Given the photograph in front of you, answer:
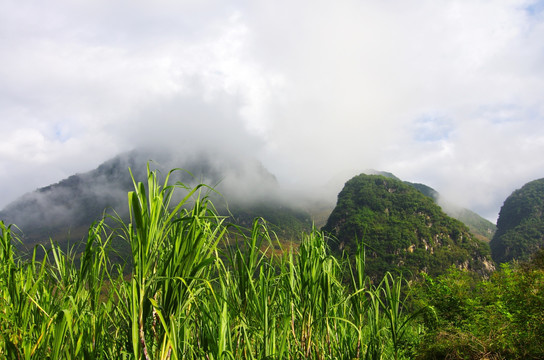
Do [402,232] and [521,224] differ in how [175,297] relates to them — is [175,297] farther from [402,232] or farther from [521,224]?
[521,224]

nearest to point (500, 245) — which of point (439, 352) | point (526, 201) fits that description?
point (526, 201)

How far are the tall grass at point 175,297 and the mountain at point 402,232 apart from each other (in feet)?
221

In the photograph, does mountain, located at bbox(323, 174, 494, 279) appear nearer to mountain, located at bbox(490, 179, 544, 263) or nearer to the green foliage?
mountain, located at bbox(490, 179, 544, 263)

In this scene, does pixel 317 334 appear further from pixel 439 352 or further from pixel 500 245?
pixel 500 245

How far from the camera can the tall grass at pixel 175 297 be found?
142 cm

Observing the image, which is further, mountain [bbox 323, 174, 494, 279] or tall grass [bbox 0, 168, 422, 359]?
mountain [bbox 323, 174, 494, 279]

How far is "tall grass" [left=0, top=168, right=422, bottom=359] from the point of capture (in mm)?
1421

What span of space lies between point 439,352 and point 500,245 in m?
120

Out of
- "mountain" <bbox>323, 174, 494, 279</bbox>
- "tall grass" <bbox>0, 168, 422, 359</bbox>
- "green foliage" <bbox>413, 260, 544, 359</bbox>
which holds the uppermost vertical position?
"tall grass" <bbox>0, 168, 422, 359</bbox>

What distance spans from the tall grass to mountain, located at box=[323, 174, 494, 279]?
67355mm

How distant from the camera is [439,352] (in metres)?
3.58

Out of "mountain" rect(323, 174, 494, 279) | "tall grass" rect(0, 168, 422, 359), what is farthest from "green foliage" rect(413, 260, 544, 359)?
"mountain" rect(323, 174, 494, 279)

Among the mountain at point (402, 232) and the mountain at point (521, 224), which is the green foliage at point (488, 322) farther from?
the mountain at point (521, 224)

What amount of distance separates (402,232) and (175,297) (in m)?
89.8
